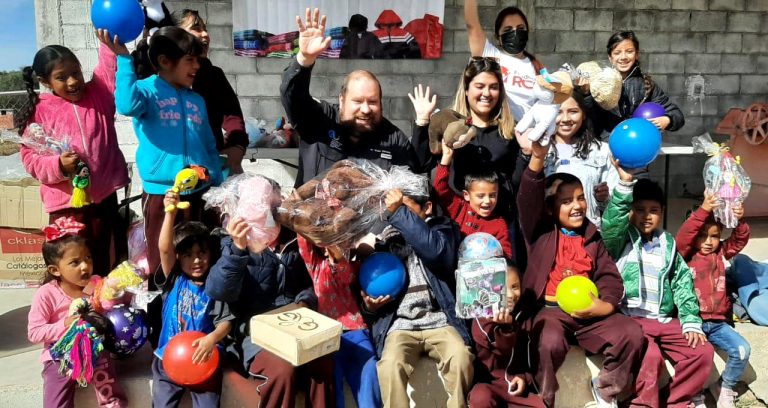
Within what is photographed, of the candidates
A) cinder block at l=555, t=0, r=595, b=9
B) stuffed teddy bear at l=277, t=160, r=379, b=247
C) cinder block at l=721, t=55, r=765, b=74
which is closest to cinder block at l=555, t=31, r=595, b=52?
cinder block at l=555, t=0, r=595, b=9

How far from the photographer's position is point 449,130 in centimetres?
332

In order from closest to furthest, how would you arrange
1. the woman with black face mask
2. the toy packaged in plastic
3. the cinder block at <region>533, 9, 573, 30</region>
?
the toy packaged in plastic
the woman with black face mask
the cinder block at <region>533, 9, 573, 30</region>

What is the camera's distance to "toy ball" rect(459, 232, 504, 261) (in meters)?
3.03

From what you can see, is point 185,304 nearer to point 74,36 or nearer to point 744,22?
point 74,36

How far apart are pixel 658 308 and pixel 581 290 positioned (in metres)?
0.60

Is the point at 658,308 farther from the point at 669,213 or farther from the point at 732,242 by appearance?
the point at 669,213

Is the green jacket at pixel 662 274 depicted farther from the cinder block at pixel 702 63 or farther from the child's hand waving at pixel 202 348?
the cinder block at pixel 702 63

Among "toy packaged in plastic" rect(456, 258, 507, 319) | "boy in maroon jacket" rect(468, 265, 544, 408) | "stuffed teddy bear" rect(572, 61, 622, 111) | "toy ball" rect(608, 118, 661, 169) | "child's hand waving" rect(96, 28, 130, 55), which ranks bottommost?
"boy in maroon jacket" rect(468, 265, 544, 408)

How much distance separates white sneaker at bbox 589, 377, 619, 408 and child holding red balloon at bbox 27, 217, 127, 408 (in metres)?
2.28

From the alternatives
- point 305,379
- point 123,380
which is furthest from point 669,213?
point 123,380

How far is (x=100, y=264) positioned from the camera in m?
3.63

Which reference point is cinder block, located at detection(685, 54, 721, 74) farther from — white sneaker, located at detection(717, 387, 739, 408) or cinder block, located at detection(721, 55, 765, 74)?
white sneaker, located at detection(717, 387, 739, 408)

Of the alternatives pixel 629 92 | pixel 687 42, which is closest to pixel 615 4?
pixel 687 42

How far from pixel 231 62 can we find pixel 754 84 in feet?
20.0
